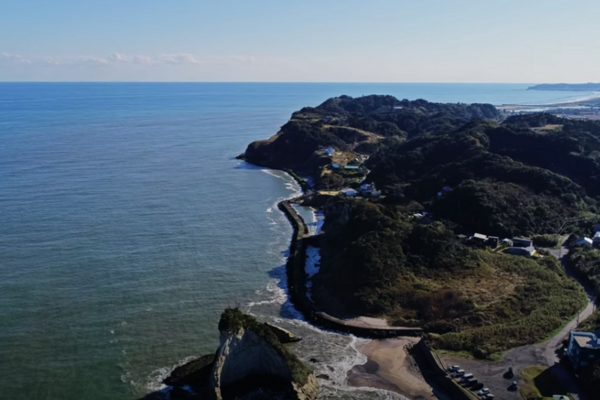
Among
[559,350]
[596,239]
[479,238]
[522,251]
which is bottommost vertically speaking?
[559,350]

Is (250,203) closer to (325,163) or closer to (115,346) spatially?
(325,163)

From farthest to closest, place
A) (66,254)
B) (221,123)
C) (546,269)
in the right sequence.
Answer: (221,123)
(66,254)
(546,269)

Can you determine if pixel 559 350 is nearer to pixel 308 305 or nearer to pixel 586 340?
pixel 586 340

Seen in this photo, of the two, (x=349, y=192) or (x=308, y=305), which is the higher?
(x=349, y=192)

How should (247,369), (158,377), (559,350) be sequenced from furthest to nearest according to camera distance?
(559,350) → (158,377) → (247,369)

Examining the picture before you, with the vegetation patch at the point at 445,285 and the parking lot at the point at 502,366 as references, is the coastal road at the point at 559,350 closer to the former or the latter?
the parking lot at the point at 502,366

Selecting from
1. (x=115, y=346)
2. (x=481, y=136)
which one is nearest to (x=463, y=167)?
(x=481, y=136)

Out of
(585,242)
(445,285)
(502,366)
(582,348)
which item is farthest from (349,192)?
(582,348)
